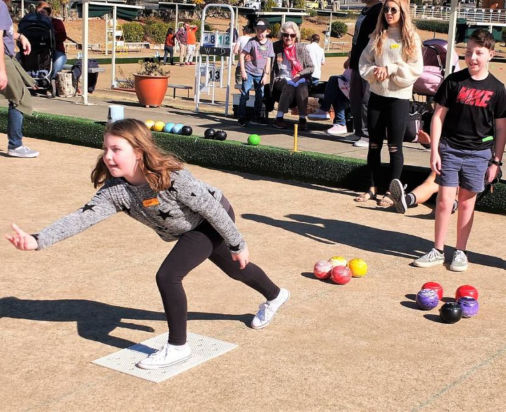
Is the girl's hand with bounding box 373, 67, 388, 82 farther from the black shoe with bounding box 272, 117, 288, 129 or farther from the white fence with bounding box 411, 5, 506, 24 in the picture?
the white fence with bounding box 411, 5, 506, 24

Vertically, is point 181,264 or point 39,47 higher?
point 39,47

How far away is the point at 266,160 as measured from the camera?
10289mm

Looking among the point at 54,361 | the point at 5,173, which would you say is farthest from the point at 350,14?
the point at 54,361

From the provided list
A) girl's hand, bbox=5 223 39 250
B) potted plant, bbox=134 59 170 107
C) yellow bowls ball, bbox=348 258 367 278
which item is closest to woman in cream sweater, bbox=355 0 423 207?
yellow bowls ball, bbox=348 258 367 278

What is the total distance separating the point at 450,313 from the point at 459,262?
1357mm

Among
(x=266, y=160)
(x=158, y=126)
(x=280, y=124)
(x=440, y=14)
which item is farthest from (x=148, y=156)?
(x=440, y=14)

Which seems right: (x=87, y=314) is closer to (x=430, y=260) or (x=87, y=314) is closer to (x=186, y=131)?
(x=430, y=260)

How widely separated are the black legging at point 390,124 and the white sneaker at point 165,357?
448 centimetres

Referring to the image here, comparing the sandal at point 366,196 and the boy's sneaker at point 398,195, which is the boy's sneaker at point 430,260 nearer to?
the boy's sneaker at point 398,195

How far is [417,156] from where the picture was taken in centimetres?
1097

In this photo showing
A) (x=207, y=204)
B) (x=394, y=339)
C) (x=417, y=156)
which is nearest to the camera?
(x=207, y=204)

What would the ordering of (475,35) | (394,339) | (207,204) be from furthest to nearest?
(475,35), (394,339), (207,204)

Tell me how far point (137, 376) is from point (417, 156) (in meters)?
7.05

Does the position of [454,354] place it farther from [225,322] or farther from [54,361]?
[54,361]
